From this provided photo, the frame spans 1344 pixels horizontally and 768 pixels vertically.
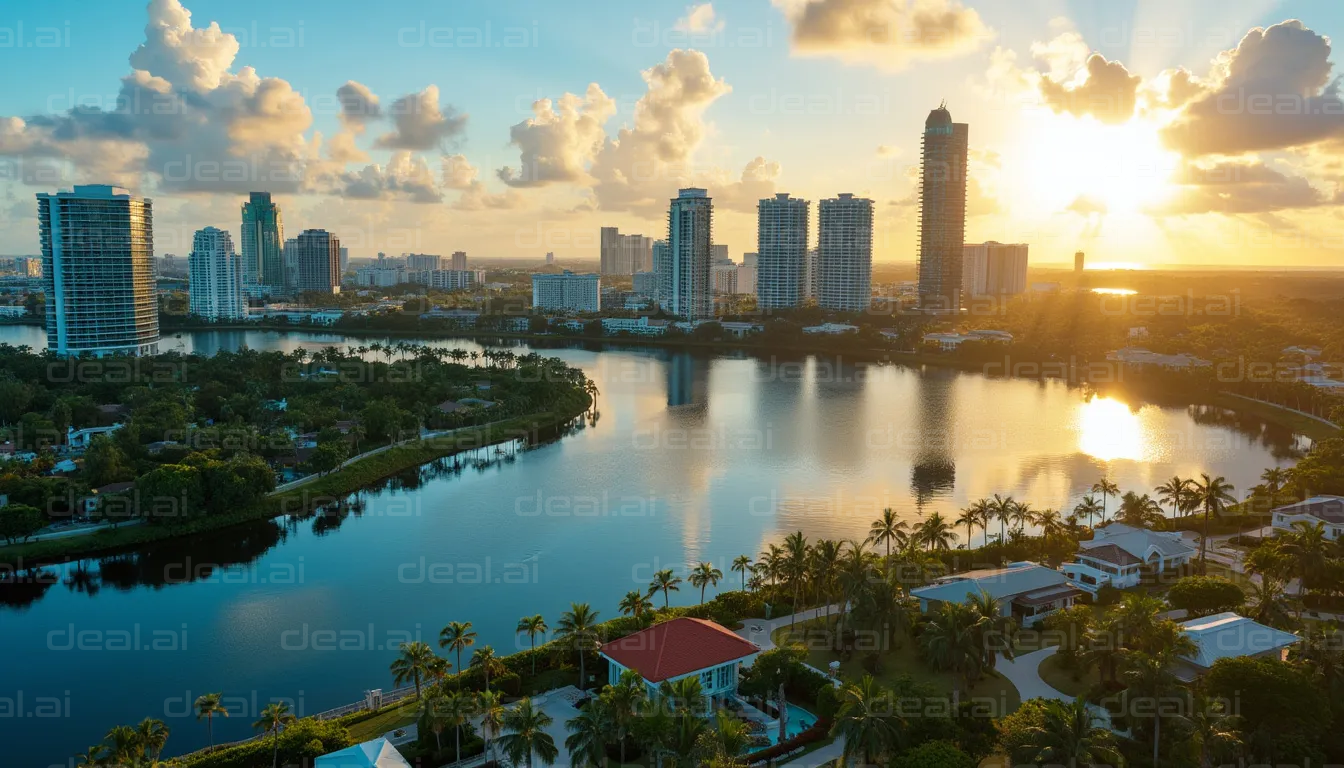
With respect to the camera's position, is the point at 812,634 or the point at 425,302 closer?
the point at 812,634

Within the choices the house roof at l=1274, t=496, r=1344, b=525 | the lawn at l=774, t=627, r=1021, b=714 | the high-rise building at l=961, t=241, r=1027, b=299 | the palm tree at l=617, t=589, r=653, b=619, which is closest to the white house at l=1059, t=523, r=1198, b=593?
the house roof at l=1274, t=496, r=1344, b=525

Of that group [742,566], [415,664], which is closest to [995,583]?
[742,566]

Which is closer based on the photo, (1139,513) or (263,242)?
(1139,513)

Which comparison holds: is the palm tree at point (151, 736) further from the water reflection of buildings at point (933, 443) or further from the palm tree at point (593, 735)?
the water reflection of buildings at point (933, 443)

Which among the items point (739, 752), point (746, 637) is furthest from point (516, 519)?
point (739, 752)

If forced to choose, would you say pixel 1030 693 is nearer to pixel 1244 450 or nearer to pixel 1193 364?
pixel 1244 450

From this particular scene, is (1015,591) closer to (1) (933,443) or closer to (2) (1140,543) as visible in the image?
(2) (1140,543)

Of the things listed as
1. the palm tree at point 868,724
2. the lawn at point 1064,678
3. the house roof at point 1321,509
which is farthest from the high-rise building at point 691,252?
the palm tree at point 868,724
